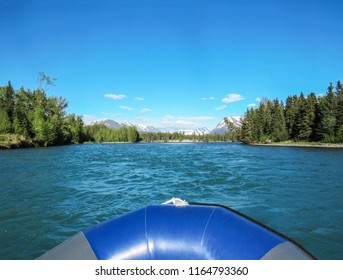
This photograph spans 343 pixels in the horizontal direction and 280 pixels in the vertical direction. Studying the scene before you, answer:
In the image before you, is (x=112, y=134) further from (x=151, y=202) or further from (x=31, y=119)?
(x=151, y=202)

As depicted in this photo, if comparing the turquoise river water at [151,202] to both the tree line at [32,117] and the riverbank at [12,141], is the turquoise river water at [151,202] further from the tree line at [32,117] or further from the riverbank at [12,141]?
the tree line at [32,117]

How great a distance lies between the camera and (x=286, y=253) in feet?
8.68

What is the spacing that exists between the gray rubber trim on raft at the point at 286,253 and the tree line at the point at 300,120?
63522 mm

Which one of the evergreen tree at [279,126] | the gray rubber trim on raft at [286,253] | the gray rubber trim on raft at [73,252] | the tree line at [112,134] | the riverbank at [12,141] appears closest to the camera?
the gray rubber trim on raft at [286,253]

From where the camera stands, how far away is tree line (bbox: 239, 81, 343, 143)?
56.9 metres

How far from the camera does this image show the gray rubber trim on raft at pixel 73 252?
9.10 feet

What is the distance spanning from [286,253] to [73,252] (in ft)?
8.31

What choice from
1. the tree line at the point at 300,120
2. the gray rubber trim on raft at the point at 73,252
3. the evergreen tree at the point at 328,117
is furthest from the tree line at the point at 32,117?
the evergreen tree at the point at 328,117

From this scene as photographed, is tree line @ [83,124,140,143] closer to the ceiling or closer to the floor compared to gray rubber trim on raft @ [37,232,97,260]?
closer to the ceiling

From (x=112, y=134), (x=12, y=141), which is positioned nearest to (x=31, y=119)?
(x=12, y=141)

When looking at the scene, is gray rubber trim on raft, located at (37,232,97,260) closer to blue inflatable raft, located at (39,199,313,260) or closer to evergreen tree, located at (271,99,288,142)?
blue inflatable raft, located at (39,199,313,260)

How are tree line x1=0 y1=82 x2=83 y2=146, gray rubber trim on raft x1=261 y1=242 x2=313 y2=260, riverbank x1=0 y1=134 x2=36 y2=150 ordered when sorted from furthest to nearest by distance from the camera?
1. tree line x1=0 y1=82 x2=83 y2=146
2. riverbank x1=0 y1=134 x2=36 y2=150
3. gray rubber trim on raft x1=261 y1=242 x2=313 y2=260

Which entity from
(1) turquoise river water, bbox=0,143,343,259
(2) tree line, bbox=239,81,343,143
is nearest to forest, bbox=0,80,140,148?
(1) turquoise river water, bbox=0,143,343,259
